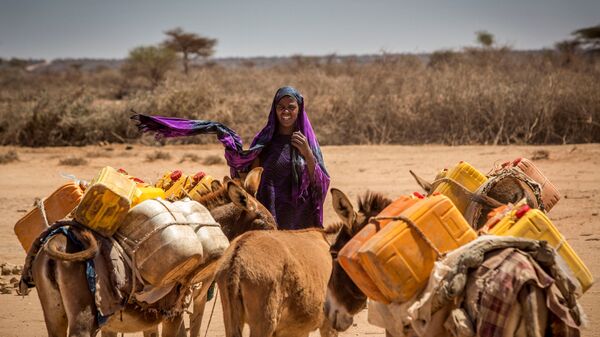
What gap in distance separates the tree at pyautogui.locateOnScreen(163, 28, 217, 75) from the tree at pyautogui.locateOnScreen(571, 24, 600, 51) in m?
23.1

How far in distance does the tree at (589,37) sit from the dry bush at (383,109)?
1085 inches

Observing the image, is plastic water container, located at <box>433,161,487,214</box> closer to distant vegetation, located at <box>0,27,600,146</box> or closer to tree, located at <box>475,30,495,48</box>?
distant vegetation, located at <box>0,27,600,146</box>

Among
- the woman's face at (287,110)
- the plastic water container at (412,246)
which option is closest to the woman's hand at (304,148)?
the woman's face at (287,110)

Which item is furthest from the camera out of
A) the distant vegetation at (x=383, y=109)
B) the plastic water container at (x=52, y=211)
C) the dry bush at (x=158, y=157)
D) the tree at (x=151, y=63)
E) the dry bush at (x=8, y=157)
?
the tree at (x=151, y=63)

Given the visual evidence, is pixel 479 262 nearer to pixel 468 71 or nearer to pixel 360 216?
pixel 360 216

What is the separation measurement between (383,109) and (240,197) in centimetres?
1404

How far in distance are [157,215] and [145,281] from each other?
462 mm

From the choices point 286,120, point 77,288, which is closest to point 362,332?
point 286,120

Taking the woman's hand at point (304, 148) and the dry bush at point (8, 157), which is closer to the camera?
the woman's hand at point (304, 148)

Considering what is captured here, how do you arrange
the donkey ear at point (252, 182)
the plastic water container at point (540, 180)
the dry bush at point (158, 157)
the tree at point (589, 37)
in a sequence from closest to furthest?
the donkey ear at point (252, 182), the plastic water container at point (540, 180), the dry bush at point (158, 157), the tree at point (589, 37)

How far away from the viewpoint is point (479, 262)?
395 cm

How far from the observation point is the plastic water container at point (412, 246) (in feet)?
13.2

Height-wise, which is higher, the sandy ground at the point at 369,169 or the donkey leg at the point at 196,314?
the donkey leg at the point at 196,314

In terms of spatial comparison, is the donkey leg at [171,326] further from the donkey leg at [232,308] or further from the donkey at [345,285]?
the donkey at [345,285]
